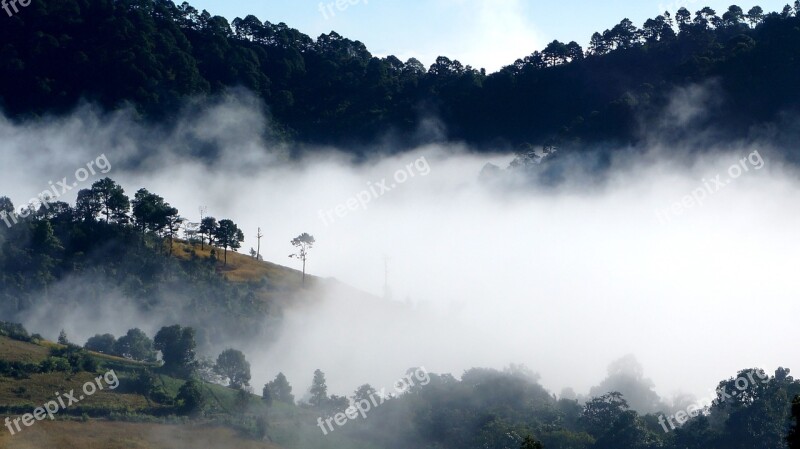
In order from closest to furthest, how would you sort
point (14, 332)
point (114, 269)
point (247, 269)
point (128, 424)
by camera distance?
point (128, 424) < point (14, 332) < point (114, 269) < point (247, 269)

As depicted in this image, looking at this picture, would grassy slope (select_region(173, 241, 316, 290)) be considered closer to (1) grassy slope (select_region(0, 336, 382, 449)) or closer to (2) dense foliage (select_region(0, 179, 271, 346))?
(2) dense foliage (select_region(0, 179, 271, 346))

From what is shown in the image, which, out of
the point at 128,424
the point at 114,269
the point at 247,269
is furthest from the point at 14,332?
the point at 247,269

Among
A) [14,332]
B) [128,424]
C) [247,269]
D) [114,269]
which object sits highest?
[247,269]

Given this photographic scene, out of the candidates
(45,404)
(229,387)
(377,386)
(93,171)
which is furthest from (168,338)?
(93,171)

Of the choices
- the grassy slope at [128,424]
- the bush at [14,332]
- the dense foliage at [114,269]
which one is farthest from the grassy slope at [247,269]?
the grassy slope at [128,424]

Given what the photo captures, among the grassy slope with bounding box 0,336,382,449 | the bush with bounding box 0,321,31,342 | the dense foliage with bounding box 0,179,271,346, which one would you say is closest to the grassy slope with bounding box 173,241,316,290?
the dense foliage with bounding box 0,179,271,346

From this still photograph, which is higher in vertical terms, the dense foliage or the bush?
the dense foliage

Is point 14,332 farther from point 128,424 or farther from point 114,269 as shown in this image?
point 114,269

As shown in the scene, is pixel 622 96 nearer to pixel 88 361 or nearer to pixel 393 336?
pixel 393 336

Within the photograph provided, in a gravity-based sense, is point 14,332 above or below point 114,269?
below

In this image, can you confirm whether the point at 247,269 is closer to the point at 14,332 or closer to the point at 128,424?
the point at 14,332

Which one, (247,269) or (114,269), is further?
(247,269)

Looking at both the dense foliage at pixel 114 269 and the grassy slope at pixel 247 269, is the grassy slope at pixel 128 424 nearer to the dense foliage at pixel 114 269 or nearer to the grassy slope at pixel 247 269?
the dense foliage at pixel 114 269

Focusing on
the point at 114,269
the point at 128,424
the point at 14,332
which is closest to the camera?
the point at 128,424
